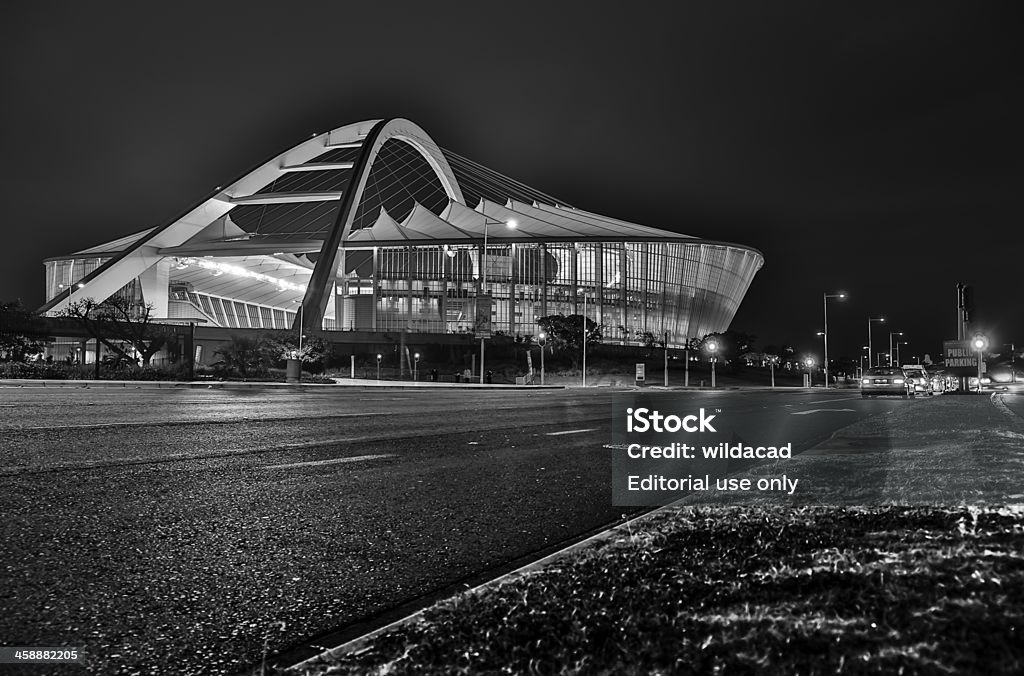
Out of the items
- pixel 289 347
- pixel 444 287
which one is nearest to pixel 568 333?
pixel 289 347

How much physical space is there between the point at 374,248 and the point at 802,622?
97.1 meters

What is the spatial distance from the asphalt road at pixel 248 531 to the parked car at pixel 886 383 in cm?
2768

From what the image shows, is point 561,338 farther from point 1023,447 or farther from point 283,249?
point 1023,447

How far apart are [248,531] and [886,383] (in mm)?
32215

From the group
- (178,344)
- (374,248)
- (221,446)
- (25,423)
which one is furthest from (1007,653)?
(374,248)

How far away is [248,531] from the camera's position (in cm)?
317

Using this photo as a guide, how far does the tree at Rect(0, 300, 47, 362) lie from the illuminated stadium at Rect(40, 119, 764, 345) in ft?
107

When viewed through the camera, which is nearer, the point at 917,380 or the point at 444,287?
the point at 917,380

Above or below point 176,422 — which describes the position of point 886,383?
below

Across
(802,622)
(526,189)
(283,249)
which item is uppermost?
(526,189)

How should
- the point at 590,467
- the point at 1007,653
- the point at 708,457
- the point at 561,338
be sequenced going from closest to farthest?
the point at 1007,653, the point at 708,457, the point at 590,467, the point at 561,338

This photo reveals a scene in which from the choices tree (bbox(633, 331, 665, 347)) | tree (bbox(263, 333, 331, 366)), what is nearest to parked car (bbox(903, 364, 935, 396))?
tree (bbox(263, 333, 331, 366))

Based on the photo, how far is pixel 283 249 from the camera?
3147 inches

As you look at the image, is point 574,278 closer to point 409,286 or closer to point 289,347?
point 409,286
